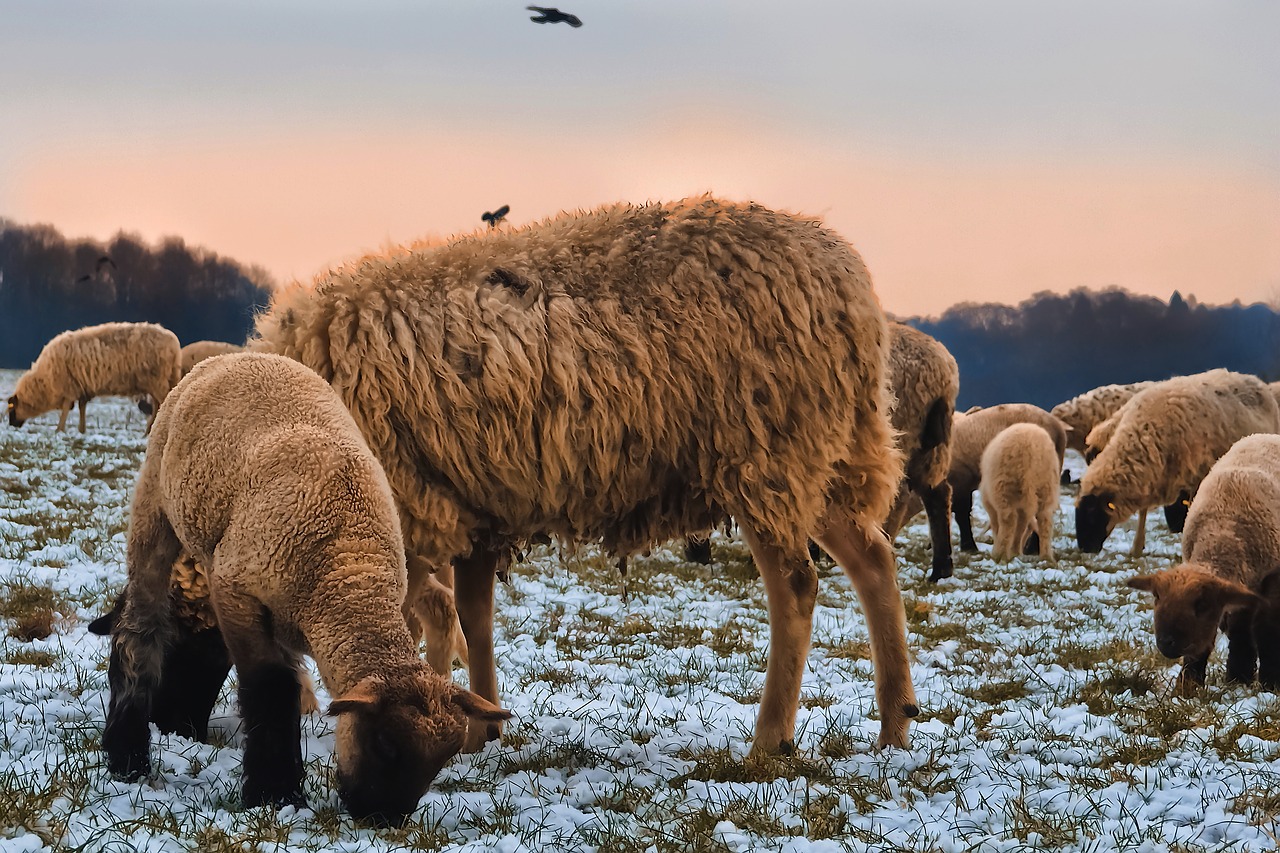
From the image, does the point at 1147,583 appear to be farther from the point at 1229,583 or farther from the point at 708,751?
the point at 708,751

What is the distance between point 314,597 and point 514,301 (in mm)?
1503

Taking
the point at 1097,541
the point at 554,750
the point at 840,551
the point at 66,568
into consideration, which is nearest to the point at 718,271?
the point at 840,551

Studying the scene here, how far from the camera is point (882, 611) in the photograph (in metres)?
4.43

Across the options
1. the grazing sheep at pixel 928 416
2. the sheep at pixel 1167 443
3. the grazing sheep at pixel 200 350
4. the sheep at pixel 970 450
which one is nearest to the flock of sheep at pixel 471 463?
the grazing sheep at pixel 928 416

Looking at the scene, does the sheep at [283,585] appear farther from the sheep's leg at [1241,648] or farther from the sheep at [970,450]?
the sheep at [970,450]

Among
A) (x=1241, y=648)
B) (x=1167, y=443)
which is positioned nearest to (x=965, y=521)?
(x=1167, y=443)

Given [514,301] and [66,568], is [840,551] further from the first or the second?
[66,568]

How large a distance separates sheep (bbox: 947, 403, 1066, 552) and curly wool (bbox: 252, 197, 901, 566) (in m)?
9.96

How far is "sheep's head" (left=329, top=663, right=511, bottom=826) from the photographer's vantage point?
2.79 meters

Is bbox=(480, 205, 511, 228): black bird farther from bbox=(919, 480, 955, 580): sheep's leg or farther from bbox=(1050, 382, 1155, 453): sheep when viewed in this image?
bbox=(1050, 382, 1155, 453): sheep

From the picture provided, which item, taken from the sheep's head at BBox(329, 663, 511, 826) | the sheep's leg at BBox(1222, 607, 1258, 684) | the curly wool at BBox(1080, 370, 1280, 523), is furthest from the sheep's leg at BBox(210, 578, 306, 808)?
the curly wool at BBox(1080, 370, 1280, 523)

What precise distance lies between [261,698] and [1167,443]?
11312 millimetres

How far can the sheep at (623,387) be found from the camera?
155 inches

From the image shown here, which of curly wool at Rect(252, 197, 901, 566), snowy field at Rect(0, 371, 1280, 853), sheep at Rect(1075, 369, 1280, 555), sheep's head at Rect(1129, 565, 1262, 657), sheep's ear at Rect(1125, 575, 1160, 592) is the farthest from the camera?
sheep at Rect(1075, 369, 1280, 555)
